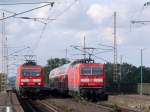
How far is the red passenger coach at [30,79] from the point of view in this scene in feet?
161

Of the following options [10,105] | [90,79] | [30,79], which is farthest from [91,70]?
[10,105]

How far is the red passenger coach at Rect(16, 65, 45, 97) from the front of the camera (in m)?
49.0

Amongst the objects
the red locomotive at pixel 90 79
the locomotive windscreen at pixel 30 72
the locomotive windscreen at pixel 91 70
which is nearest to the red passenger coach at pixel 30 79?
the locomotive windscreen at pixel 30 72

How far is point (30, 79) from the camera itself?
4922cm

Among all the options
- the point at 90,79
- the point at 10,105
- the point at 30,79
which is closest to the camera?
the point at 10,105

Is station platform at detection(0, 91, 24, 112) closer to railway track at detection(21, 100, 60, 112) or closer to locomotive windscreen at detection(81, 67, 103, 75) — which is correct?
railway track at detection(21, 100, 60, 112)

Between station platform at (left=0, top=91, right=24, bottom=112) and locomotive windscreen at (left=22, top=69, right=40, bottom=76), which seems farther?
locomotive windscreen at (left=22, top=69, right=40, bottom=76)

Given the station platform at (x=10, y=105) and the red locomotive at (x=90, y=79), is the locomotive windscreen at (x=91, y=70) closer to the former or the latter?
the red locomotive at (x=90, y=79)

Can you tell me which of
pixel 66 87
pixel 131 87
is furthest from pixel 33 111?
pixel 131 87

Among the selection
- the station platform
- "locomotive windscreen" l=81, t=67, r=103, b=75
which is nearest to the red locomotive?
"locomotive windscreen" l=81, t=67, r=103, b=75

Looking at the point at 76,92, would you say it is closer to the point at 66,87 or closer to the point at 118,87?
the point at 66,87

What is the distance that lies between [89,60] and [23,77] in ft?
21.2

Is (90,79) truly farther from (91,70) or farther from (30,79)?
(30,79)

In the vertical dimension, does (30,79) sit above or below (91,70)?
below
